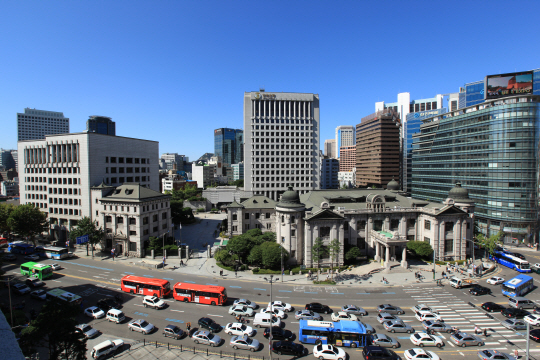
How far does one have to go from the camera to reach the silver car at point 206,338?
3650 cm

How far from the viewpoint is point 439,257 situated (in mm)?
70750

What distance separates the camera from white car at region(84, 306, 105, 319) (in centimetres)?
4338

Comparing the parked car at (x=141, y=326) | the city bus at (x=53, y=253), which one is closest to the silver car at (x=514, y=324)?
the parked car at (x=141, y=326)

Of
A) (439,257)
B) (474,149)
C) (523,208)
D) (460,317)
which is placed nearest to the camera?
(460,317)

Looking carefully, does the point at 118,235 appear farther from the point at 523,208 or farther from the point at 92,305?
the point at 523,208

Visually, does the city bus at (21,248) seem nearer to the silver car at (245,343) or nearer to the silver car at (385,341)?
the silver car at (245,343)

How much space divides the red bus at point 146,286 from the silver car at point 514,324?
5553 cm

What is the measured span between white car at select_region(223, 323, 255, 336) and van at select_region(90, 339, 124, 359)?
1384 cm

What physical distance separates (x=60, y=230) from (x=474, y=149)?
5472 inches

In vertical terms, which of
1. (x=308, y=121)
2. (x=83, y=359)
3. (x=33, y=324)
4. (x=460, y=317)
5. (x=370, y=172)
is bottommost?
(x=460, y=317)

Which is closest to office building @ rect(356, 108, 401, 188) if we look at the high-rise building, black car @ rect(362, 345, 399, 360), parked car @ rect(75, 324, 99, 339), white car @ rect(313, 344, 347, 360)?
the high-rise building

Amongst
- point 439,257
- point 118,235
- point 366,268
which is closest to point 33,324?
point 118,235

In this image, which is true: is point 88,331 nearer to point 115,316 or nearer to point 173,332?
point 115,316

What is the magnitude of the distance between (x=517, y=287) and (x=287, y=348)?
46254mm
